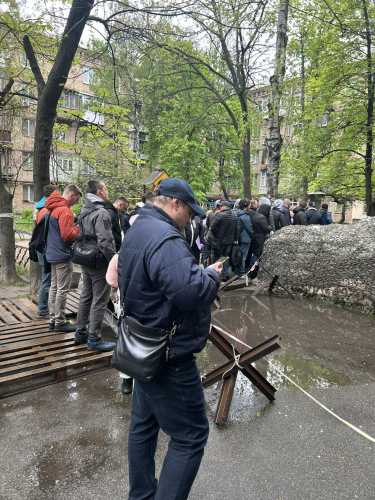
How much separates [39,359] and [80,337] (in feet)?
1.94

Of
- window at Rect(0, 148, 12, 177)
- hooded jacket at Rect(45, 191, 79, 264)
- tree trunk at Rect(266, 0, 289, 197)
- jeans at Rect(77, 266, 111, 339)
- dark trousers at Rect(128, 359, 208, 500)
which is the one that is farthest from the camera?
tree trunk at Rect(266, 0, 289, 197)

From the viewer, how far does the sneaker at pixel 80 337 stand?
4.71m

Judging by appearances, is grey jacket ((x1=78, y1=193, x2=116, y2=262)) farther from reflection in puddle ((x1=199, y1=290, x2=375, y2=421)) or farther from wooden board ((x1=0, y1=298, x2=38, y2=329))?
wooden board ((x1=0, y1=298, x2=38, y2=329))

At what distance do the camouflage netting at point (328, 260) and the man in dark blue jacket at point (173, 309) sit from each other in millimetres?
5469

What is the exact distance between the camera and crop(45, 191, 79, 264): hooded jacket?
16.2 feet

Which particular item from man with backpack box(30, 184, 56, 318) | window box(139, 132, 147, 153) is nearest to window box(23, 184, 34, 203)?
window box(139, 132, 147, 153)

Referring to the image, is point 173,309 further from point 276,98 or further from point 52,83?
point 276,98

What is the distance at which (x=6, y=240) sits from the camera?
340 inches

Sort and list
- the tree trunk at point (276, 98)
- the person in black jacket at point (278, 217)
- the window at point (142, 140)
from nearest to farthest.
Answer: the person in black jacket at point (278, 217) < the tree trunk at point (276, 98) < the window at point (142, 140)

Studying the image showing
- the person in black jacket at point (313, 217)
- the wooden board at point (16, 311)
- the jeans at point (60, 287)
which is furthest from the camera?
the person in black jacket at point (313, 217)

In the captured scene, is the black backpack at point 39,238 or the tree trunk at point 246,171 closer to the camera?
the black backpack at point 39,238

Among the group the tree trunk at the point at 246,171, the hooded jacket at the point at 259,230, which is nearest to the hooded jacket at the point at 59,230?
the hooded jacket at the point at 259,230

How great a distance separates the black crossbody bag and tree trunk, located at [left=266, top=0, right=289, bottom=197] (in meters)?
10.9

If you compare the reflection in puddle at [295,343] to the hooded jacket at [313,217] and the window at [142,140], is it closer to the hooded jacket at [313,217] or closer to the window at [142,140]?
the hooded jacket at [313,217]
